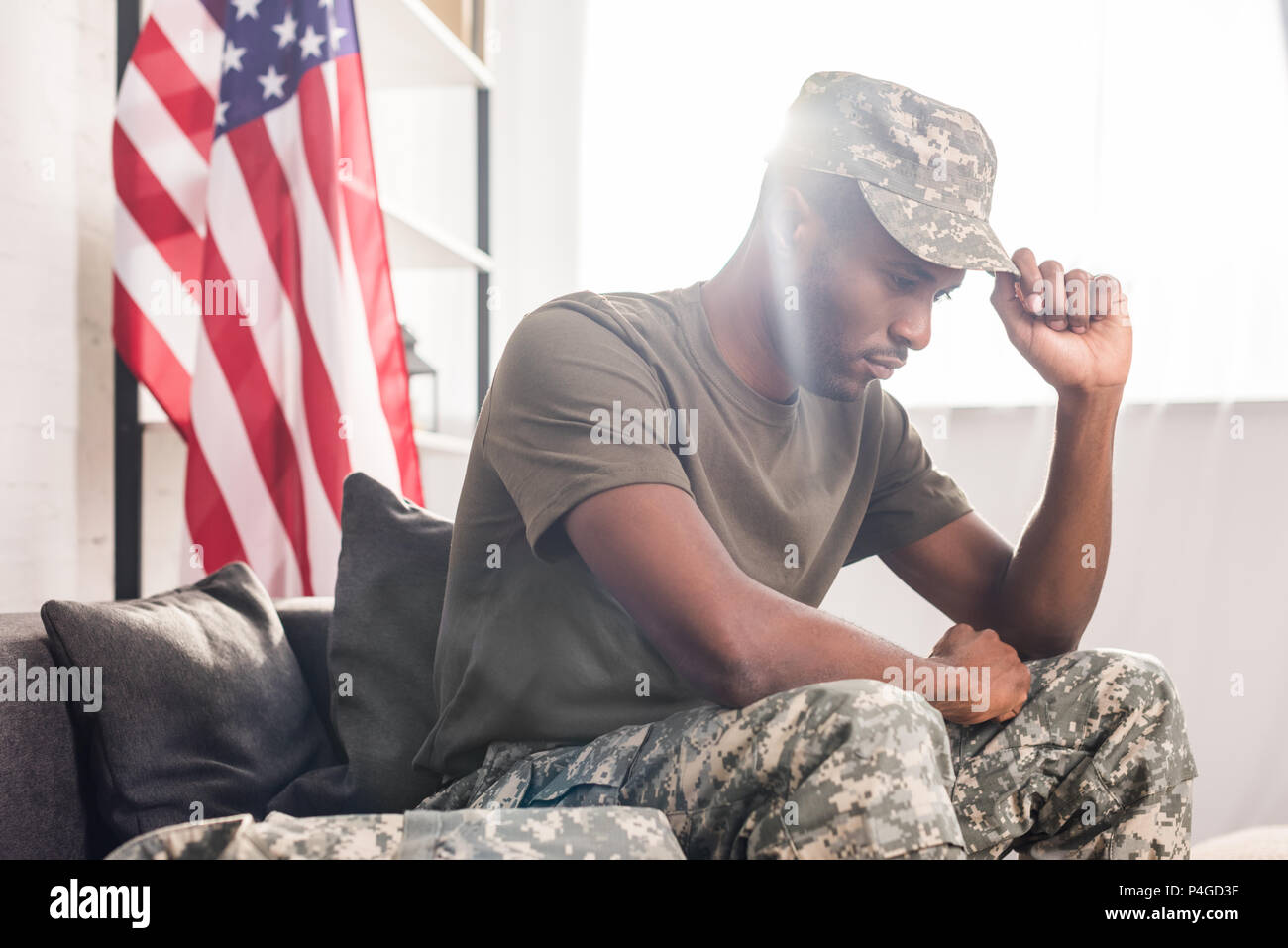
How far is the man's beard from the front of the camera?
1.23 m

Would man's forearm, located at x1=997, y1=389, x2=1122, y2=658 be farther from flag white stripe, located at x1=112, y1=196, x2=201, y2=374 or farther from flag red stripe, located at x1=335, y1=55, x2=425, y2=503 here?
flag white stripe, located at x1=112, y1=196, x2=201, y2=374

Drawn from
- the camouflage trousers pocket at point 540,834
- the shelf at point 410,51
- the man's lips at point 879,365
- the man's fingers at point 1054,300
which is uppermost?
the shelf at point 410,51

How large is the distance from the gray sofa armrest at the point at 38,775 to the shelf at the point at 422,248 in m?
1.41

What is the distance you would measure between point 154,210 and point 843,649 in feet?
4.87

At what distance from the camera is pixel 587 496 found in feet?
3.09

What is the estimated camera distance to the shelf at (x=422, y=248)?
2.34 meters

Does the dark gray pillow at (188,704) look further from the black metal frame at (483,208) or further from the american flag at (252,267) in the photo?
the black metal frame at (483,208)

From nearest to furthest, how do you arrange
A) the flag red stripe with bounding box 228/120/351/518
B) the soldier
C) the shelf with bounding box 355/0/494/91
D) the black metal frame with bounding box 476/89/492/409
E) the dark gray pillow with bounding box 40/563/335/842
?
the soldier < the dark gray pillow with bounding box 40/563/335/842 < the flag red stripe with bounding box 228/120/351/518 < the shelf with bounding box 355/0/494/91 < the black metal frame with bounding box 476/89/492/409

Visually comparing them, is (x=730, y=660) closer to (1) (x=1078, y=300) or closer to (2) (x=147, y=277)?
(1) (x=1078, y=300)

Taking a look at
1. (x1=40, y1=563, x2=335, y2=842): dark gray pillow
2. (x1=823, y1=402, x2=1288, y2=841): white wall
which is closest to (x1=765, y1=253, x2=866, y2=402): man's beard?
(x1=40, y1=563, x2=335, y2=842): dark gray pillow

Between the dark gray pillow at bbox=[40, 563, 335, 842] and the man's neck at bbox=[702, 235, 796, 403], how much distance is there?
72 centimetres

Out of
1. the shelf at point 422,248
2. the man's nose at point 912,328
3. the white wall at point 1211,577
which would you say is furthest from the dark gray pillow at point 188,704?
the white wall at point 1211,577

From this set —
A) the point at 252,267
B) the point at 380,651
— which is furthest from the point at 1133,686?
the point at 252,267
